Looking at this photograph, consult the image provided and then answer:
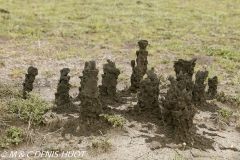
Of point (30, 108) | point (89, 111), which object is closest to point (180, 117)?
point (89, 111)

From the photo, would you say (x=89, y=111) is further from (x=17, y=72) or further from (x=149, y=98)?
(x=17, y=72)

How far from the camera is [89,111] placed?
5473 millimetres

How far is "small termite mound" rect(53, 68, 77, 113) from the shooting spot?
6207 millimetres

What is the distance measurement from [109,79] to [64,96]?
859mm

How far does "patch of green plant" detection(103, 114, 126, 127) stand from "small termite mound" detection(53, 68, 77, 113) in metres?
0.74

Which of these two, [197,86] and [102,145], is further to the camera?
[197,86]

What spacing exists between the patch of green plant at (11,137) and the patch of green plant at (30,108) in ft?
1.03

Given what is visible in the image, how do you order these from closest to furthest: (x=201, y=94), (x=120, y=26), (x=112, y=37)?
(x=201, y=94)
(x=112, y=37)
(x=120, y=26)

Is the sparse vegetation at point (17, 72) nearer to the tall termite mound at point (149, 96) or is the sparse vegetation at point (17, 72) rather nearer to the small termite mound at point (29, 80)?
the small termite mound at point (29, 80)

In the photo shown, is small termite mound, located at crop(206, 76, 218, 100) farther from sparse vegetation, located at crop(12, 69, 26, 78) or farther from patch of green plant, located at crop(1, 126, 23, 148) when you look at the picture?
sparse vegetation, located at crop(12, 69, 26, 78)

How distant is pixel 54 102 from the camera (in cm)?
657

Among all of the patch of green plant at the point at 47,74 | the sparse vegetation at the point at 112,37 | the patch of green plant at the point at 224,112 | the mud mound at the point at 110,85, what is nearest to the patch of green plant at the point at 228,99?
the sparse vegetation at the point at 112,37

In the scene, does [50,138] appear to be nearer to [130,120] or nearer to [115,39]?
[130,120]

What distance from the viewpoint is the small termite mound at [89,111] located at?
5.44 m
